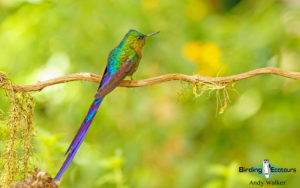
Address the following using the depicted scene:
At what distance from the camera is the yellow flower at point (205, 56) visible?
3.41 meters

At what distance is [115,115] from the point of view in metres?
3.05

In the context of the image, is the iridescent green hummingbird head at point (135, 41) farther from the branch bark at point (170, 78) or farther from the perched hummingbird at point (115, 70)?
the branch bark at point (170, 78)

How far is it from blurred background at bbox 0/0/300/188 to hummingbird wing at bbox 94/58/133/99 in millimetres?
996

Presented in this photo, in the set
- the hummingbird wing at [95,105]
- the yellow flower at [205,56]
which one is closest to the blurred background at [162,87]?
the yellow flower at [205,56]

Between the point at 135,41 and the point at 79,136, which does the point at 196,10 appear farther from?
the point at 79,136

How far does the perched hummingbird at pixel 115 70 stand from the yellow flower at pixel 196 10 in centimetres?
212

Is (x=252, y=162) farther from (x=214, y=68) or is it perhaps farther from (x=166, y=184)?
(x=214, y=68)

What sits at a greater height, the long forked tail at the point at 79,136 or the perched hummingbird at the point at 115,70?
the perched hummingbird at the point at 115,70

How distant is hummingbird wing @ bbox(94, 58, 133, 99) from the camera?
58.2 inches

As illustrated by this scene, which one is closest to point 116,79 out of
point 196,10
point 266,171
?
point 266,171

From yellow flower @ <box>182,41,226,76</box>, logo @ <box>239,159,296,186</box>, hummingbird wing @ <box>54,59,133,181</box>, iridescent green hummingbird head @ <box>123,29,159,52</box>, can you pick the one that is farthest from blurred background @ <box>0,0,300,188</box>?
hummingbird wing @ <box>54,59,133,181</box>

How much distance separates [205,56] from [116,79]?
1933 millimetres

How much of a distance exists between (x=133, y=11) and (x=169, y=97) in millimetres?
705

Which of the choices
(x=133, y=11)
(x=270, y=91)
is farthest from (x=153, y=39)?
(x=270, y=91)
